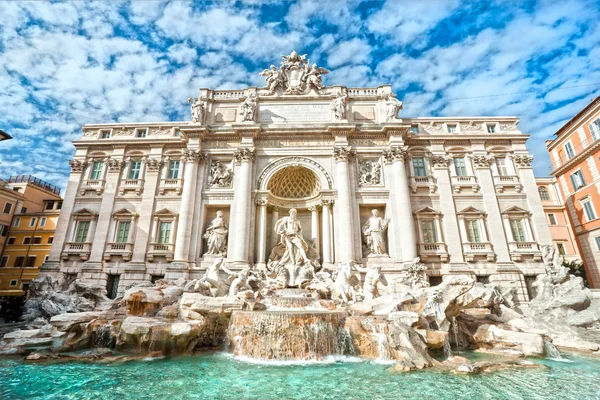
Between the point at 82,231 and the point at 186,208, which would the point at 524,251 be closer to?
the point at 186,208

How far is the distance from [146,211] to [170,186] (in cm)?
221

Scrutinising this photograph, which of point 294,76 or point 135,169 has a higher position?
point 294,76

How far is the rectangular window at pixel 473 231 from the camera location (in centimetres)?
1814

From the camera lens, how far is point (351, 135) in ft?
64.8

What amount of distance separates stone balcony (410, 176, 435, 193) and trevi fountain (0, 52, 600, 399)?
0.07 meters

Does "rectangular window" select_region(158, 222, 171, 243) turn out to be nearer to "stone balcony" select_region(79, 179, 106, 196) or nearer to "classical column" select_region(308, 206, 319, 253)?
"stone balcony" select_region(79, 179, 106, 196)

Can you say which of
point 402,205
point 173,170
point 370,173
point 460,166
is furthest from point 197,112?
point 460,166

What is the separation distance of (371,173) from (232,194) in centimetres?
927

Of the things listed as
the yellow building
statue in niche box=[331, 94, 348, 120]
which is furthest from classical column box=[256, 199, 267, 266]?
the yellow building

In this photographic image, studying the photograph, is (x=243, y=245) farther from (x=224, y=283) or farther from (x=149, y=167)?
(x=149, y=167)

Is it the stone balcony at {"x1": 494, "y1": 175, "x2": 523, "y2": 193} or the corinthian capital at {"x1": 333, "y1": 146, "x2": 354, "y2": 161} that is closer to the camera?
the corinthian capital at {"x1": 333, "y1": 146, "x2": 354, "y2": 161}

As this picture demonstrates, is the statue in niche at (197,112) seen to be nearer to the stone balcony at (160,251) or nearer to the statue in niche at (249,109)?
the statue in niche at (249,109)

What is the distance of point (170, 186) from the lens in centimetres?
1964

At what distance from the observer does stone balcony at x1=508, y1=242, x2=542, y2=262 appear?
17422 millimetres
